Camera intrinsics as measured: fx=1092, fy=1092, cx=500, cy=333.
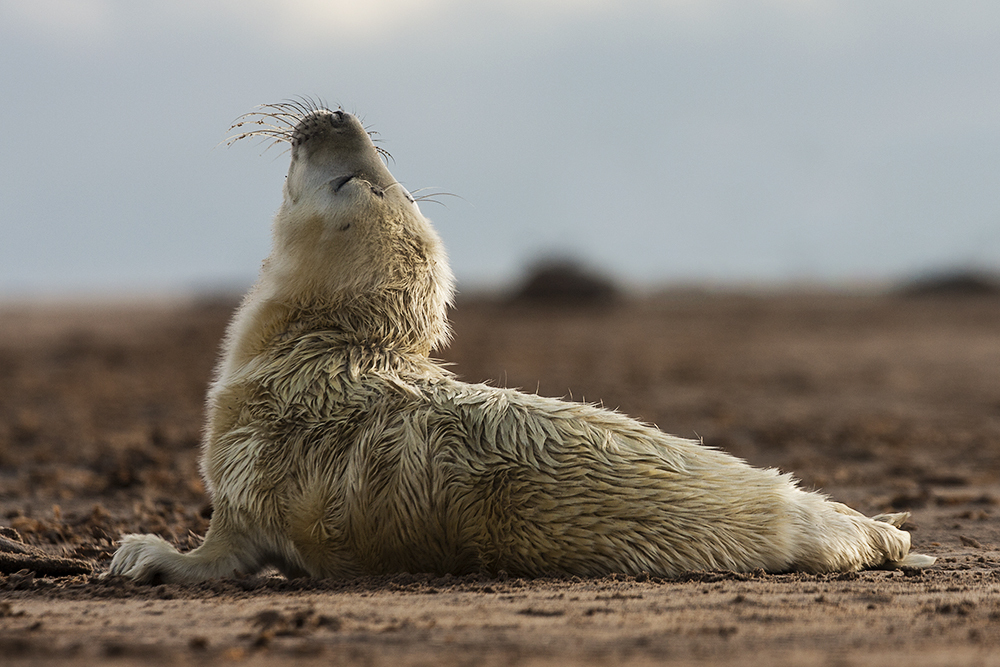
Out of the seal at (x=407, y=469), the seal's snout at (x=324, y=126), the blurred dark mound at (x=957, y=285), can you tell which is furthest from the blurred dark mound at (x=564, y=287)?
the seal at (x=407, y=469)

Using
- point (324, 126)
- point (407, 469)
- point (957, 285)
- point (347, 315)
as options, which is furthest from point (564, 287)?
point (407, 469)

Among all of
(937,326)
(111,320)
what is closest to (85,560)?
(937,326)

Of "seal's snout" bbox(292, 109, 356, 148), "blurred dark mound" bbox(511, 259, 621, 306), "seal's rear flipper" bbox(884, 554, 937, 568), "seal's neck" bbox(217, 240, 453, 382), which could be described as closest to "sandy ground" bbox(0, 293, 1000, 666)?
"seal's rear flipper" bbox(884, 554, 937, 568)

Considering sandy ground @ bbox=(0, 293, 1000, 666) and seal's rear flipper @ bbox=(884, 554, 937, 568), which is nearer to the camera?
sandy ground @ bbox=(0, 293, 1000, 666)

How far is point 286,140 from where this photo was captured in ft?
18.3

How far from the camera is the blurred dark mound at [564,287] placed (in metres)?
35.6

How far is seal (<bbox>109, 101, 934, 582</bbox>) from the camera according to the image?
4.50 metres

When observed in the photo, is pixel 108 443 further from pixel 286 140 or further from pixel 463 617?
pixel 463 617

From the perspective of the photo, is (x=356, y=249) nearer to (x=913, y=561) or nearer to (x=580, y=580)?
(x=580, y=580)

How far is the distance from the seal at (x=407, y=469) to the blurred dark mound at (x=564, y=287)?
2995cm

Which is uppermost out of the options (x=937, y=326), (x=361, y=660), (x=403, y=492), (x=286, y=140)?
(x=937, y=326)

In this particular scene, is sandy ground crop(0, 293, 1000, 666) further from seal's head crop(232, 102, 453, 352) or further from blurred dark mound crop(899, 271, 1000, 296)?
blurred dark mound crop(899, 271, 1000, 296)

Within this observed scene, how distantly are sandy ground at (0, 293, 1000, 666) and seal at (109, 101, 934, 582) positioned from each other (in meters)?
0.18

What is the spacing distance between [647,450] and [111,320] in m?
39.0
